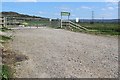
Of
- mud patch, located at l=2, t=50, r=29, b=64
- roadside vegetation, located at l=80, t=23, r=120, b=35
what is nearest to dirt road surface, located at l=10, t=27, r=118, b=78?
mud patch, located at l=2, t=50, r=29, b=64

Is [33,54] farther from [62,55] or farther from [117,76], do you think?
[117,76]

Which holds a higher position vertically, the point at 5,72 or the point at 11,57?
the point at 11,57

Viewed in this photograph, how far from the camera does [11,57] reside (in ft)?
38.4

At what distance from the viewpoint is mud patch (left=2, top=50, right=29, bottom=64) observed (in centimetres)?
1111

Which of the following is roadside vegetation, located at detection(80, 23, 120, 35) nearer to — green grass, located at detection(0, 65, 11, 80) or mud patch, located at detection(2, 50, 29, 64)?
mud patch, located at detection(2, 50, 29, 64)

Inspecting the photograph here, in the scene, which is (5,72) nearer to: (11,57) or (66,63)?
(11,57)

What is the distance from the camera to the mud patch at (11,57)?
36.5ft

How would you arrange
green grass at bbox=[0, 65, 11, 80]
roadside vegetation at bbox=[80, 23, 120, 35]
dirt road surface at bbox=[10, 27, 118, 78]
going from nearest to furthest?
green grass at bbox=[0, 65, 11, 80] → dirt road surface at bbox=[10, 27, 118, 78] → roadside vegetation at bbox=[80, 23, 120, 35]

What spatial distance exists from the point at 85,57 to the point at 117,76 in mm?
2671

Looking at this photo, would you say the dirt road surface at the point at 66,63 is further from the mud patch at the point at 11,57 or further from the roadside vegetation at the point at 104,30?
the roadside vegetation at the point at 104,30

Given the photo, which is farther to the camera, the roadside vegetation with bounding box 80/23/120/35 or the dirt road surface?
the roadside vegetation with bounding box 80/23/120/35

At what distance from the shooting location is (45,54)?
1272 cm

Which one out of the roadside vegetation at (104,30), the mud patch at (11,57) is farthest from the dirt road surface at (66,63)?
the roadside vegetation at (104,30)

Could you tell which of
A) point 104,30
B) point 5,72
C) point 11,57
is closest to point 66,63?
point 11,57
